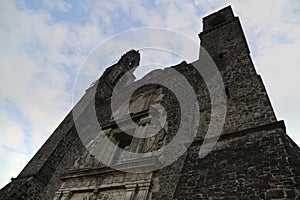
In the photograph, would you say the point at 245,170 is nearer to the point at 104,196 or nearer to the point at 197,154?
the point at 197,154

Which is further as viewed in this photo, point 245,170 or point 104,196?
point 104,196

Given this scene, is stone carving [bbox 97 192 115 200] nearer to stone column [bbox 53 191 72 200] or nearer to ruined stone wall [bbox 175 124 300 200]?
stone column [bbox 53 191 72 200]

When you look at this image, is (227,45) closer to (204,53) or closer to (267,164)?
(204,53)

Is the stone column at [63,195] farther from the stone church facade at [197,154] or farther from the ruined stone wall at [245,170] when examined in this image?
the ruined stone wall at [245,170]

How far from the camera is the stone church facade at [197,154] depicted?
15.7 ft

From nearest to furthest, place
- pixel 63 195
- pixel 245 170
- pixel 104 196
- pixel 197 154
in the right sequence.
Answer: pixel 245 170 < pixel 197 154 < pixel 104 196 < pixel 63 195

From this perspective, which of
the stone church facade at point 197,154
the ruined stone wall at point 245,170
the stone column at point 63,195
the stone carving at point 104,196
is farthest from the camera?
the stone column at point 63,195

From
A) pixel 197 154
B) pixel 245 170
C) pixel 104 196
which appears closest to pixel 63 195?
pixel 104 196

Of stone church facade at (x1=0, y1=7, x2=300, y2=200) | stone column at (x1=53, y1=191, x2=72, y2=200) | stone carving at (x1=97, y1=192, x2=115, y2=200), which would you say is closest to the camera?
stone church facade at (x1=0, y1=7, x2=300, y2=200)

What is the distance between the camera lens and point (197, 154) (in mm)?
5977

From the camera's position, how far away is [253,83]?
6.89 m

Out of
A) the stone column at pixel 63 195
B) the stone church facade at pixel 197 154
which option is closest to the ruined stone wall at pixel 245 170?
the stone church facade at pixel 197 154

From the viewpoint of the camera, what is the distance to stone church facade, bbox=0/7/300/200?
478 centimetres

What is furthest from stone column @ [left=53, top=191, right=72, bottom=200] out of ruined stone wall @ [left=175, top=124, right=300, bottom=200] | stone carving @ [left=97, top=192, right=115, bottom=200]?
ruined stone wall @ [left=175, top=124, right=300, bottom=200]
